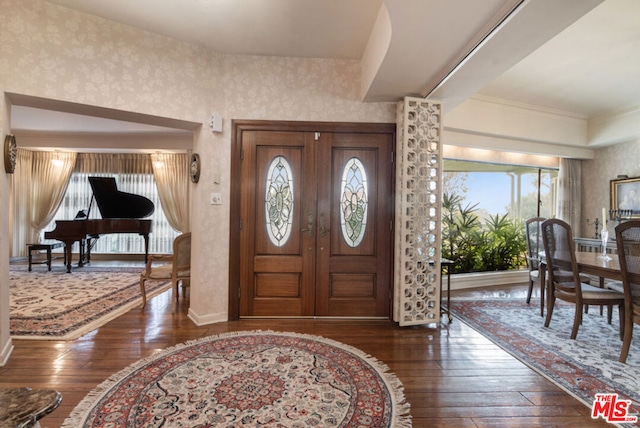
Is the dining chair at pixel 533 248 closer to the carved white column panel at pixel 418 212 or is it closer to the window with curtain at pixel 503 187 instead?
the window with curtain at pixel 503 187

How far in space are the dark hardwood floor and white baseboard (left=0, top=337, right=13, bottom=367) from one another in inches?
2.2

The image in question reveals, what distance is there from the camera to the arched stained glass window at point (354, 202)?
12.2ft

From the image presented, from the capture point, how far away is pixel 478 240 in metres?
5.73

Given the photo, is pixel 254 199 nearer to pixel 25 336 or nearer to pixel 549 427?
pixel 25 336

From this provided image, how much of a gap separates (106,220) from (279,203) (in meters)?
4.69

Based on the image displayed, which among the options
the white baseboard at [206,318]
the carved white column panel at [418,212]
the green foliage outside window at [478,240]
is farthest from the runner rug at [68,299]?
the green foliage outside window at [478,240]

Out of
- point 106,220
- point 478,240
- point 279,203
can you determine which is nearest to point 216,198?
point 279,203

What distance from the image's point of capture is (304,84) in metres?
3.64

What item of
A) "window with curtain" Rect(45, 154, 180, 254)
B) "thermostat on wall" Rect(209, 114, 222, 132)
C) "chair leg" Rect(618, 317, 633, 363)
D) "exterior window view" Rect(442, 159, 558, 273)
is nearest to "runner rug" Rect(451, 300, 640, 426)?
"chair leg" Rect(618, 317, 633, 363)

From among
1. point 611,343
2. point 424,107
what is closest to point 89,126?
point 424,107

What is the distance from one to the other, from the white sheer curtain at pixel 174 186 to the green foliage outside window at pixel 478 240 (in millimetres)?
5791

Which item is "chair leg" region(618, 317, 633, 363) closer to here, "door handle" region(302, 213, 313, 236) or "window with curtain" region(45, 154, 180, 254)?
"door handle" region(302, 213, 313, 236)

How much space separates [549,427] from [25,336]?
4432 millimetres

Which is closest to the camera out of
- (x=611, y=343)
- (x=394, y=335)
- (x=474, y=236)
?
(x=611, y=343)
